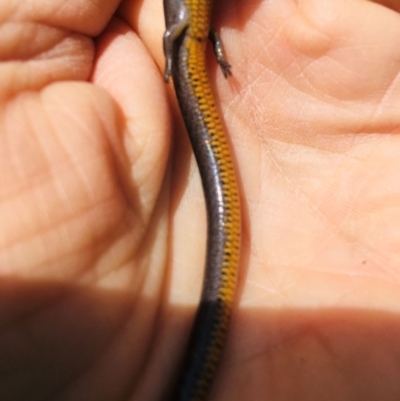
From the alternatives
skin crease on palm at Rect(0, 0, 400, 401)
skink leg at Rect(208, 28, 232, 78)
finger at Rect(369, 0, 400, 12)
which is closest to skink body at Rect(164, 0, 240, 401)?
skink leg at Rect(208, 28, 232, 78)

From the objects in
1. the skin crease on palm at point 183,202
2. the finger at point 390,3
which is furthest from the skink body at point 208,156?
the finger at point 390,3

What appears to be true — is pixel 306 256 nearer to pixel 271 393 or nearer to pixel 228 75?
pixel 271 393

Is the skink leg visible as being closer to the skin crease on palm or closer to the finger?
the skin crease on palm

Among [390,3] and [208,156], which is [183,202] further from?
[390,3]

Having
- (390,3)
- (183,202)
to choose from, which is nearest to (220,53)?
(183,202)

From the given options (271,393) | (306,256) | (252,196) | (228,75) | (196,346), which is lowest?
(271,393)

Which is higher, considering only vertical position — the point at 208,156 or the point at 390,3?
the point at 390,3

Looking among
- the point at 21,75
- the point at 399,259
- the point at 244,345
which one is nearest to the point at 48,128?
the point at 21,75
